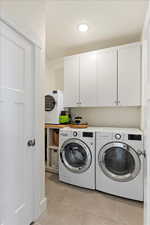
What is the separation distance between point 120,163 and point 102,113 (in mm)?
1125

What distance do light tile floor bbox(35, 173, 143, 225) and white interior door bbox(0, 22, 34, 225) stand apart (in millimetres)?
Answer: 354

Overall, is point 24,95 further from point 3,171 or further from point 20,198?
point 20,198

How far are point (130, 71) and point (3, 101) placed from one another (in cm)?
197

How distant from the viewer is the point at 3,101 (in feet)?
3.64

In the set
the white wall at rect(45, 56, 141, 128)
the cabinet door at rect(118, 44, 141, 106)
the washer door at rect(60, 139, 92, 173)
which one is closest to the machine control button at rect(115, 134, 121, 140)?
the washer door at rect(60, 139, 92, 173)

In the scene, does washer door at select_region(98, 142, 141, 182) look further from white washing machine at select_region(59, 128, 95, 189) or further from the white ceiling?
the white ceiling

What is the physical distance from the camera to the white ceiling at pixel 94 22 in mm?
1659

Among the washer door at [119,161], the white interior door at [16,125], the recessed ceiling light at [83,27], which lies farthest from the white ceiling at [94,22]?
the washer door at [119,161]

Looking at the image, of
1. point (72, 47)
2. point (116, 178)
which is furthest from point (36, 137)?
point (72, 47)

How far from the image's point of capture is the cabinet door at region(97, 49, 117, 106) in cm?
232

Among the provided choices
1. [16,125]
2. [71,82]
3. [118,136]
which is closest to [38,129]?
[16,125]

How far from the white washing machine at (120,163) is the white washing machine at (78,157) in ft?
0.36

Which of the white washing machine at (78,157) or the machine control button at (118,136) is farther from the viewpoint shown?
the white washing machine at (78,157)

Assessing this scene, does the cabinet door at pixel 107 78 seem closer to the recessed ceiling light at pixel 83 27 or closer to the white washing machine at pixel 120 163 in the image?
the recessed ceiling light at pixel 83 27
